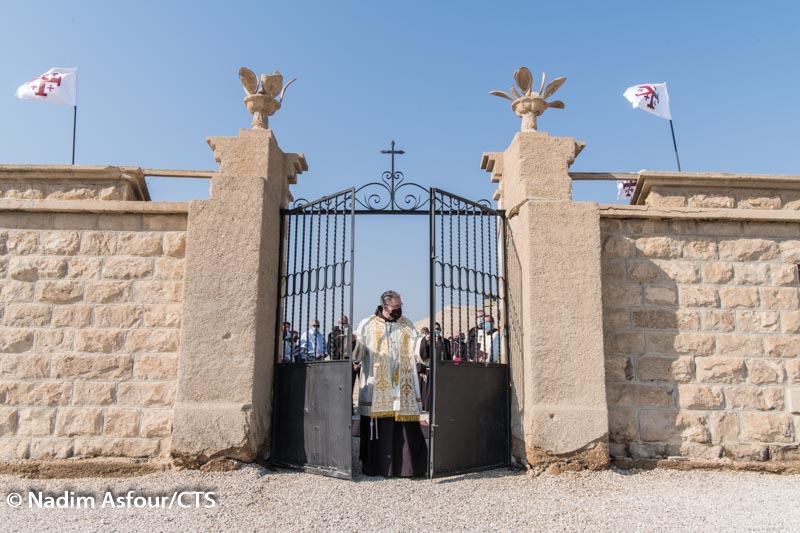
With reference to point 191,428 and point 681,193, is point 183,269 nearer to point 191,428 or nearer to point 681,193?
point 191,428

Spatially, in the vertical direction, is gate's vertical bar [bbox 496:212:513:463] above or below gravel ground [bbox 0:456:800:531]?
above

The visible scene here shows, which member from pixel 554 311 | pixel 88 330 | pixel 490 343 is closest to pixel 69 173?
pixel 88 330

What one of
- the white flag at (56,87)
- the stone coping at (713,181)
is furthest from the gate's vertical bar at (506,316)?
the white flag at (56,87)

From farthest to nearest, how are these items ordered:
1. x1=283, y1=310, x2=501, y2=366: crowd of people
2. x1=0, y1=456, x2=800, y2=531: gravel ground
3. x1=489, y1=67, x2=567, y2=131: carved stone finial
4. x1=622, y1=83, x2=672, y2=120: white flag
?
1. x1=622, y1=83, x2=672, y2=120: white flag
2. x1=489, y1=67, x2=567, y2=131: carved stone finial
3. x1=283, y1=310, x2=501, y2=366: crowd of people
4. x1=0, y1=456, x2=800, y2=531: gravel ground

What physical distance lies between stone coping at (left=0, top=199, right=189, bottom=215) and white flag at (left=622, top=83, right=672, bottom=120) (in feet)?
19.2

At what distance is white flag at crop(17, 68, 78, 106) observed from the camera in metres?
7.46

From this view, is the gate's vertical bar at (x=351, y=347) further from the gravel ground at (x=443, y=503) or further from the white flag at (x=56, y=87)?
the white flag at (x=56, y=87)

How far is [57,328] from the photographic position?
5930 millimetres

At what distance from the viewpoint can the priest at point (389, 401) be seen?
5.98m

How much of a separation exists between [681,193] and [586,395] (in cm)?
244

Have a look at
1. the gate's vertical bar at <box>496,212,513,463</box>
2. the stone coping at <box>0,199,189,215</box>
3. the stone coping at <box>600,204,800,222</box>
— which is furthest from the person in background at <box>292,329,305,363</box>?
the stone coping at <box>600,204,800,222</box>

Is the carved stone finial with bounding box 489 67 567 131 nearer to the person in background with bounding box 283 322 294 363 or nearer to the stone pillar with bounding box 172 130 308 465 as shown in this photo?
the stone pillar with bounding box 172 130 308 465

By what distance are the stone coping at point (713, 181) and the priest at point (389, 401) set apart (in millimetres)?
2879

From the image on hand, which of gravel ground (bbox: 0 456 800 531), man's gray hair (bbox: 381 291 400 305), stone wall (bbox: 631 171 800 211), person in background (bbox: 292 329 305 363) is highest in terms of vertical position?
stone wall (bbox: 631 171 800 211)
